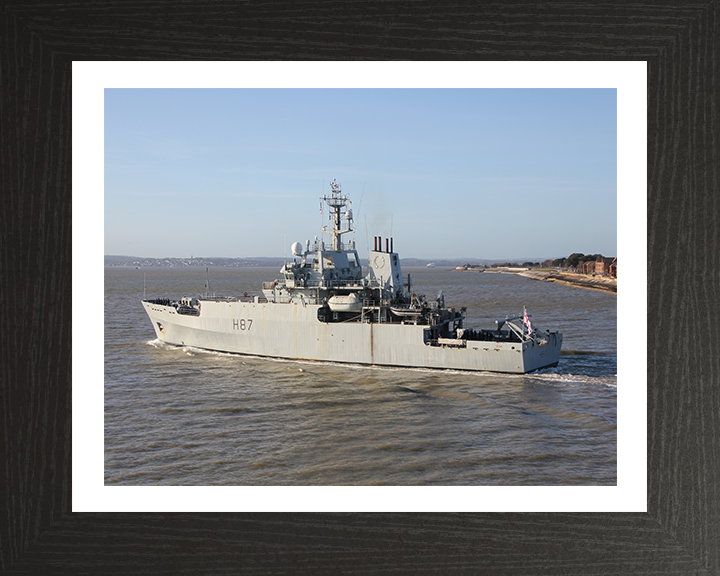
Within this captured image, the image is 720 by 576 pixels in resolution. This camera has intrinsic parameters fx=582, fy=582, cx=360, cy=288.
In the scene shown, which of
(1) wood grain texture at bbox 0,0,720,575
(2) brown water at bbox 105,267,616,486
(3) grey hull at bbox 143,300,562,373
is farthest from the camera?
(3) grey hull at bbox 143,300,562,373

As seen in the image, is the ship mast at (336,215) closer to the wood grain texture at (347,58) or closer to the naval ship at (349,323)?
the naval ship at (349,323)

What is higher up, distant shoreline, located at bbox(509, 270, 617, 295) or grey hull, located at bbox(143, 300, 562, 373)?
distant shoreline, located at bbox(509, 270, 617, 295)

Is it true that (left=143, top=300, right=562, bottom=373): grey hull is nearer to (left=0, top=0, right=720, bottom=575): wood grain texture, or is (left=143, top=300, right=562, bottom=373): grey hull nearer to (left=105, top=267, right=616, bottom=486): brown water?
(left=105, top=267, right=616, bottom=486): brown water

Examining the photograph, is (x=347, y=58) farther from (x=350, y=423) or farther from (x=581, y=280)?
(x=581, y=280)

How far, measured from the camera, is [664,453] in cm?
339

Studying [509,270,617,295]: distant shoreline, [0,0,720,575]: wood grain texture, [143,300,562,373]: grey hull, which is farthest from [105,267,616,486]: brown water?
[509,270,617,295]: distant shoreline

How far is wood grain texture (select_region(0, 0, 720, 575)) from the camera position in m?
3.33

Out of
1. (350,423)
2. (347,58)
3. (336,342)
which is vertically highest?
(347,58)

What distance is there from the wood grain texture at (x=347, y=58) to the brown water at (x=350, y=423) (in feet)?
2.05

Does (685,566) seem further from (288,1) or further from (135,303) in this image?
(135,303)

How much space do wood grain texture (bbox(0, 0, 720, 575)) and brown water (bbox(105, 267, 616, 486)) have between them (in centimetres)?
63

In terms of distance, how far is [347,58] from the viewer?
339 cm

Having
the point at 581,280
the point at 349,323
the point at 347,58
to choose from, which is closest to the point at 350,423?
the point at 349,323

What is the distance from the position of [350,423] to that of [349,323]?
408 cm
